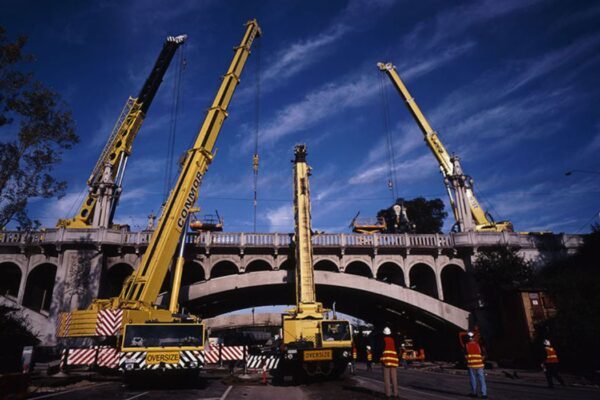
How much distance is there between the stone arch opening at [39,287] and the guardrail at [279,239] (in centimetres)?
321

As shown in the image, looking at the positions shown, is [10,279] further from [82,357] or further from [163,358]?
[163,358]

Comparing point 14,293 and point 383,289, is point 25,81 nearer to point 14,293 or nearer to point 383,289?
point 14,293

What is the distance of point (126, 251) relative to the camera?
2975 cm

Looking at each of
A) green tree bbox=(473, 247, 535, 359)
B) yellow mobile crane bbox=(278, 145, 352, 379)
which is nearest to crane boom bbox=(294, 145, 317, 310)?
yellow mobile crane bbox=(278, 145, 352, 379)

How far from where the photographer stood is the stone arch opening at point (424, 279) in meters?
34.6

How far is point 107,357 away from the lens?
1470cm

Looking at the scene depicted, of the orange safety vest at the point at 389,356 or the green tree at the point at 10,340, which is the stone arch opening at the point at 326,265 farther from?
the orange safety vest at the point at 389,356

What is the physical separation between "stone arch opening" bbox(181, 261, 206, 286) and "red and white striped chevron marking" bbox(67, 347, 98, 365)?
15.7m

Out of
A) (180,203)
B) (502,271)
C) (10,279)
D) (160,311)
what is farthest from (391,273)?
(10,279)

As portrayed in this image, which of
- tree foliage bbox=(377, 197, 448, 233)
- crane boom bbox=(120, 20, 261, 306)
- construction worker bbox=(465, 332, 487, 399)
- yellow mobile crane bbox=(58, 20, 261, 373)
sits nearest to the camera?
construction worker bbox=(465, 332, 487, 399)

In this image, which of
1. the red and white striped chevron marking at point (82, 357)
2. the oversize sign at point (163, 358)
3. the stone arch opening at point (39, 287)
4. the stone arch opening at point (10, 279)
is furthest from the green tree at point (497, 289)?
the stone arch opening at point (10, 279)

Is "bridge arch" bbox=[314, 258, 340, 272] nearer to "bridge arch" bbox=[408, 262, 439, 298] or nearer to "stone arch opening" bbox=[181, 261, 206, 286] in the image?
"bridge arch" bbox=[408, 262, 439, 298]

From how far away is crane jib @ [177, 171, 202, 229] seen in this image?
20266 mm

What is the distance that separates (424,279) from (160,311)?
28.0m
